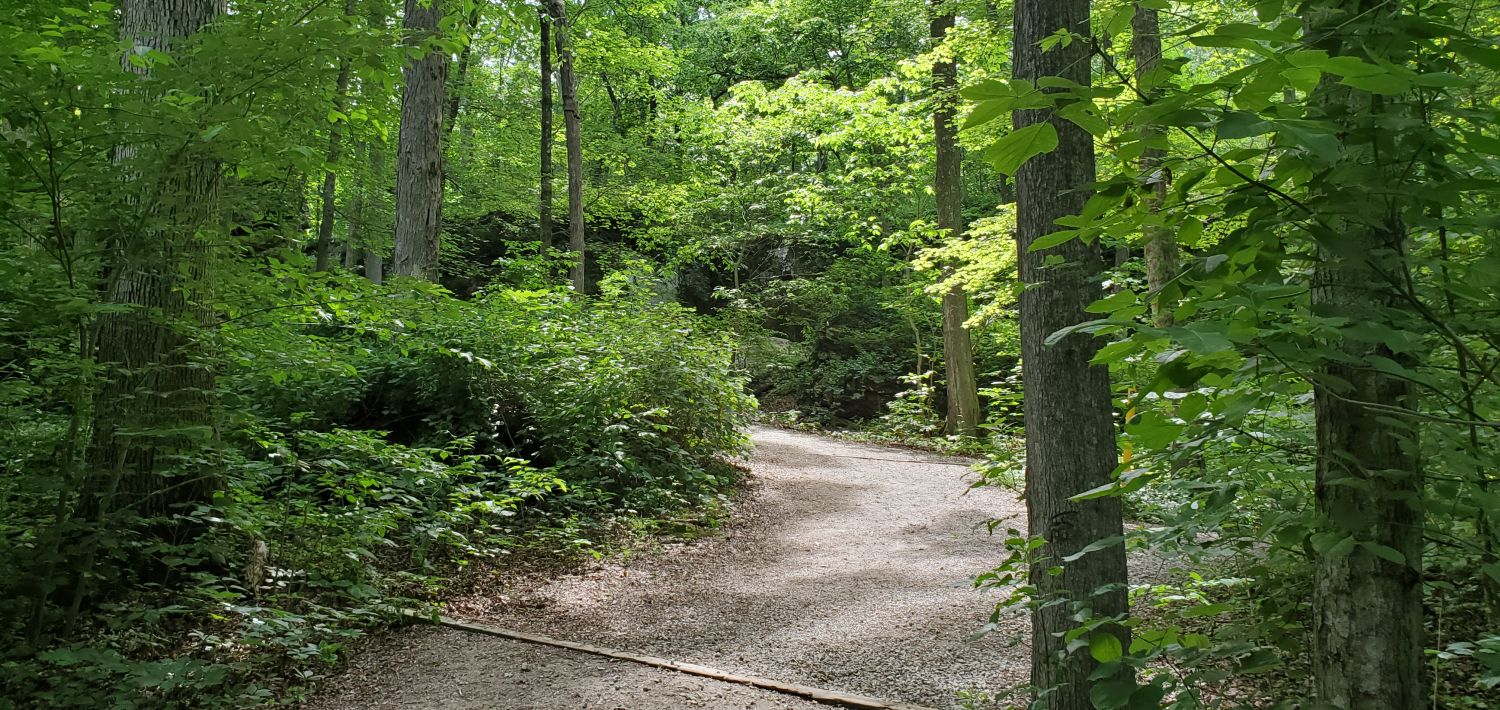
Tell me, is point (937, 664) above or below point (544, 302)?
below

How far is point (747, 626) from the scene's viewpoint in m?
5.23

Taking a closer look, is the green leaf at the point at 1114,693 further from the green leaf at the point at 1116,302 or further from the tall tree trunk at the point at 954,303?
the tall tree trunk at the point at 954,303

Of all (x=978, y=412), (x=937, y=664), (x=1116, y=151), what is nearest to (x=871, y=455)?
(x=978, y=412)

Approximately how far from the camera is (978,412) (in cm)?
1396

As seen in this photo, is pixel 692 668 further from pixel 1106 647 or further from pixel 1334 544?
pixel 1334 544

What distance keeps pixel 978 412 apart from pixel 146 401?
12274 mm

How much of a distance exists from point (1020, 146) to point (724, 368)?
8.43 meters

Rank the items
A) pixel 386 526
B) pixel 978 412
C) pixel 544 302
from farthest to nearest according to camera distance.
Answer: pixel 978 412, pixel 544 302, pixel 386 526

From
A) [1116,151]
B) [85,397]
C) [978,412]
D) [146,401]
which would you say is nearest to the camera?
[1116,151]

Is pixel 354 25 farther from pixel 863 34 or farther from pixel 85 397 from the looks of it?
pixel 863 34

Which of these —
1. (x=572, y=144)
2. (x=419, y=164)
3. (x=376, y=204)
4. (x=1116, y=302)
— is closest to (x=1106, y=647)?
(x=1116, y=302)

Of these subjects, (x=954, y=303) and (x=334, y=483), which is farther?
(x=954, y=303)

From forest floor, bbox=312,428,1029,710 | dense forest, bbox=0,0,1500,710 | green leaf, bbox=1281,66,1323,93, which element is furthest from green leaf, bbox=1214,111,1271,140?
forest floor, bbox=312,428,1029,710

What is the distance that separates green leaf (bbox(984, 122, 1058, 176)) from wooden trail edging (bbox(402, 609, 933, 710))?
10.2ft
